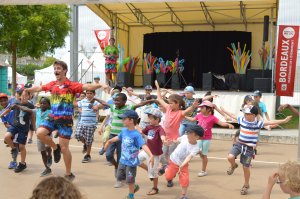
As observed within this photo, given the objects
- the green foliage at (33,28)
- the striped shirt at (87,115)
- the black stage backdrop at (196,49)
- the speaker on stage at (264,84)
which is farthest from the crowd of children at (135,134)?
the black stage backdrop at (196,49)

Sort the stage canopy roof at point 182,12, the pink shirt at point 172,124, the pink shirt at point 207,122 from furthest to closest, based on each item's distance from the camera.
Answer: the stage canopy roof at point 182,12 < the pink shirt at point 207,122 < the pink shirt at point 172,124

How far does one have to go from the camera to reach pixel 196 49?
22.3 m

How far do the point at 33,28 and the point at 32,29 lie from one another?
68mm

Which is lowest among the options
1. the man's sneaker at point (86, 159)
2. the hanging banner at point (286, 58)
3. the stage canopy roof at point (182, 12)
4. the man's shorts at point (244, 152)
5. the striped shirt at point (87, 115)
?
the man's sneaker at point (86, 159)

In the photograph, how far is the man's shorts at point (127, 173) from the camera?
19.1ft

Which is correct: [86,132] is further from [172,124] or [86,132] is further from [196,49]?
[196,49]

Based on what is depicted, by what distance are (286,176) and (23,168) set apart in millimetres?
5900

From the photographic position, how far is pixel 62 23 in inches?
806

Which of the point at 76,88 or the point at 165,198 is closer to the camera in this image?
the point at 165,198

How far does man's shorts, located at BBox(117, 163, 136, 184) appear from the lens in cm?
581

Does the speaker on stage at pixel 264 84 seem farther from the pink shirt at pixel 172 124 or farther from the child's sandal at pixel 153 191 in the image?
the child's sandal at pixel 153 191

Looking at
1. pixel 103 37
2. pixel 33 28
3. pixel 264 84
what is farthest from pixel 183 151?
pixel 33 28

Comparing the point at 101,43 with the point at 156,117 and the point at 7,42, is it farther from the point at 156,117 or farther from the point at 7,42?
the point at 156,117

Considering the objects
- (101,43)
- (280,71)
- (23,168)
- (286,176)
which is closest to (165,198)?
(23,168)
